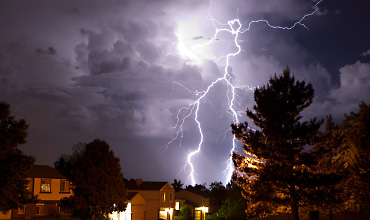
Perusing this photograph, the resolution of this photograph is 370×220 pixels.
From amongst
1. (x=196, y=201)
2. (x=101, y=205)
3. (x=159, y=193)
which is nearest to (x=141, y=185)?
(x=159, y=193)

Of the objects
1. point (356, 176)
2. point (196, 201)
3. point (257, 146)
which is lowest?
point (196, 201)

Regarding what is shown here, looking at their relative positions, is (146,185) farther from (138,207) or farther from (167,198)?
(138,207)

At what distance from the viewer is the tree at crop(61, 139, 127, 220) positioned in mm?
30000

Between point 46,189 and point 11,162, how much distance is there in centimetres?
1974

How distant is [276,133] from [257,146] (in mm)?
1459

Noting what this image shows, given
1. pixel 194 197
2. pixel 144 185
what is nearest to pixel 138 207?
pixel 144 185

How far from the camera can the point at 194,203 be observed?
63125 mm

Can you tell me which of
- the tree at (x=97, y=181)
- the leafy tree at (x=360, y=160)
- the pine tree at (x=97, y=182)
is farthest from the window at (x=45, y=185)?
the leafy tree at (x=360, y=160)

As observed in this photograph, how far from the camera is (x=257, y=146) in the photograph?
24.5 meters

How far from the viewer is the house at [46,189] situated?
1528 inches

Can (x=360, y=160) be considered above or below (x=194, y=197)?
above

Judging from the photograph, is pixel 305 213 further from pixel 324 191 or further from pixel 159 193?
pixel 159 193

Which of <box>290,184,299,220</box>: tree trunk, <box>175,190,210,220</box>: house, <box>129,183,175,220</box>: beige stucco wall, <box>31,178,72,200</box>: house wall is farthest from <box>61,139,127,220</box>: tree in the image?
<box>175,190,210,220</box>: house

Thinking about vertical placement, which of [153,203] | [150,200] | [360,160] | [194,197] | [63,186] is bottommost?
[153,203]
